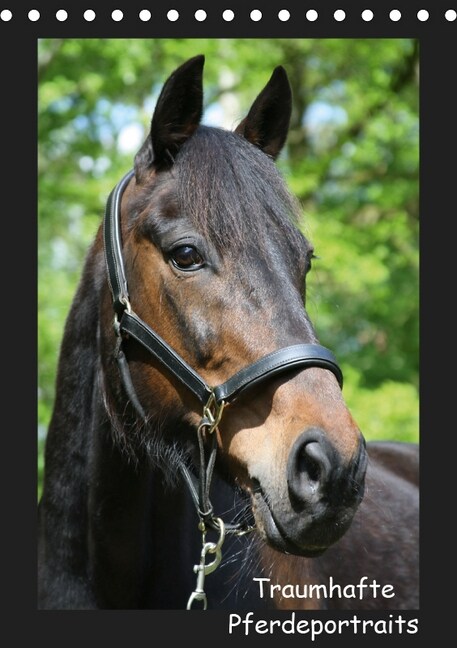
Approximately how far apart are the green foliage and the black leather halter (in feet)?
16.8

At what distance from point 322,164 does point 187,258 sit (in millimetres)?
9786

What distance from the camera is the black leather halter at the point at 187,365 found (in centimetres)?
264

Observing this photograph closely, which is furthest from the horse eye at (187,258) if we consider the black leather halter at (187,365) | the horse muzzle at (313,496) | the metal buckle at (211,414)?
the horse muzzle at (313,496)

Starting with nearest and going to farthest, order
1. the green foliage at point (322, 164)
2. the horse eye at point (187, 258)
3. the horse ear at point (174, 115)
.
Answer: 1. the horse eye at point (187, 258)
2. the horse ear at point (174, 115)
3. the green foliage at point (322, 164)

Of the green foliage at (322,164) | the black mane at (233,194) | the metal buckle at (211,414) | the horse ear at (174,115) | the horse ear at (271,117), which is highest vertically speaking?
Answer: the green foliage at (322,164)

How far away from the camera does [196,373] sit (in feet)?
9.46

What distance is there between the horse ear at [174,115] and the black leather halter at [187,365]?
0.97 ft

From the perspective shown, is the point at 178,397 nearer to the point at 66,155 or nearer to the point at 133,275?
the point at 133,275

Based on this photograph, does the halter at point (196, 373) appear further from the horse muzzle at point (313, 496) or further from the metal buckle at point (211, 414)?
the horse muzzle at point (313, 496)

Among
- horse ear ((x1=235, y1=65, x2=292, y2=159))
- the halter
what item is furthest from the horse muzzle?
horse ear ((x1=235, y1=65, x2=292, y2=159))

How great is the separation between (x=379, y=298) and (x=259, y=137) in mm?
9437

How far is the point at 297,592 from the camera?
371cm

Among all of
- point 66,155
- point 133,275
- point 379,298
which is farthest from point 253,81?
point 133,275

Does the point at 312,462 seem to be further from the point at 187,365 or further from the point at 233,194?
the point at 233,194
